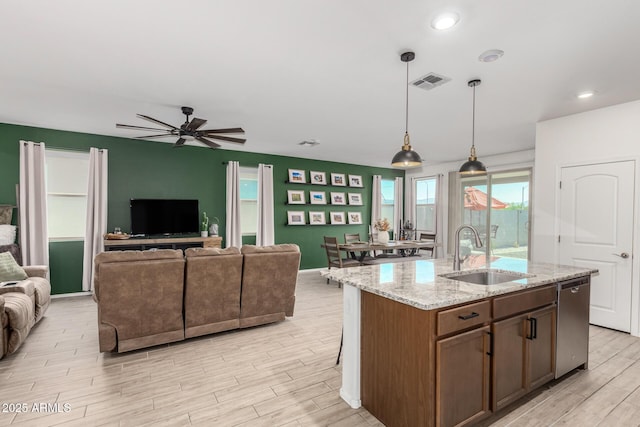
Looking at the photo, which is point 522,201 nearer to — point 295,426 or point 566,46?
point 566,46

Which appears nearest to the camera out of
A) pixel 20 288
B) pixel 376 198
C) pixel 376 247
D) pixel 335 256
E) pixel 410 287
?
pixel 410 287

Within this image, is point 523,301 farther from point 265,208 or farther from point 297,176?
point 297,176

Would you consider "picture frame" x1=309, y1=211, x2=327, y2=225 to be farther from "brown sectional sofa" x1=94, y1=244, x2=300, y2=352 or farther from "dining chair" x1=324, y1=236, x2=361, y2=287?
"brown sectional sofa" x1=94, y1=244, x2=300, y2=352

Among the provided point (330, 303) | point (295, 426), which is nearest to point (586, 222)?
point (330, 303)

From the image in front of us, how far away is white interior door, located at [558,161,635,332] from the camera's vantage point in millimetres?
3730

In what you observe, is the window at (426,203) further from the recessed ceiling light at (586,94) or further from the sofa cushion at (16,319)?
the sofa cushion at (16,319)

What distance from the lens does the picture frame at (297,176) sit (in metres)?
7.32

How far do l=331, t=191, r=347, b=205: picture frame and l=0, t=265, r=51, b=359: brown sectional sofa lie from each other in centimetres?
555

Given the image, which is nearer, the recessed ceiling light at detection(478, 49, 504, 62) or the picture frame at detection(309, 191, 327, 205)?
the recessed ceiling light at detection(478, 49, 504, 62)

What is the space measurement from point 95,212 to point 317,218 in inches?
171

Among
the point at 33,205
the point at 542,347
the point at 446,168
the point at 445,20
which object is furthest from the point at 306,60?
the point at 446,168

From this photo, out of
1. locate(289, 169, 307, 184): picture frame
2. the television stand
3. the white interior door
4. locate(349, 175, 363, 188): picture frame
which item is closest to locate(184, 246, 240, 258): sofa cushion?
the television stand

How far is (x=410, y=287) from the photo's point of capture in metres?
2.04

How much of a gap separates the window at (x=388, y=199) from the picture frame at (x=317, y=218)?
76.7 inches
